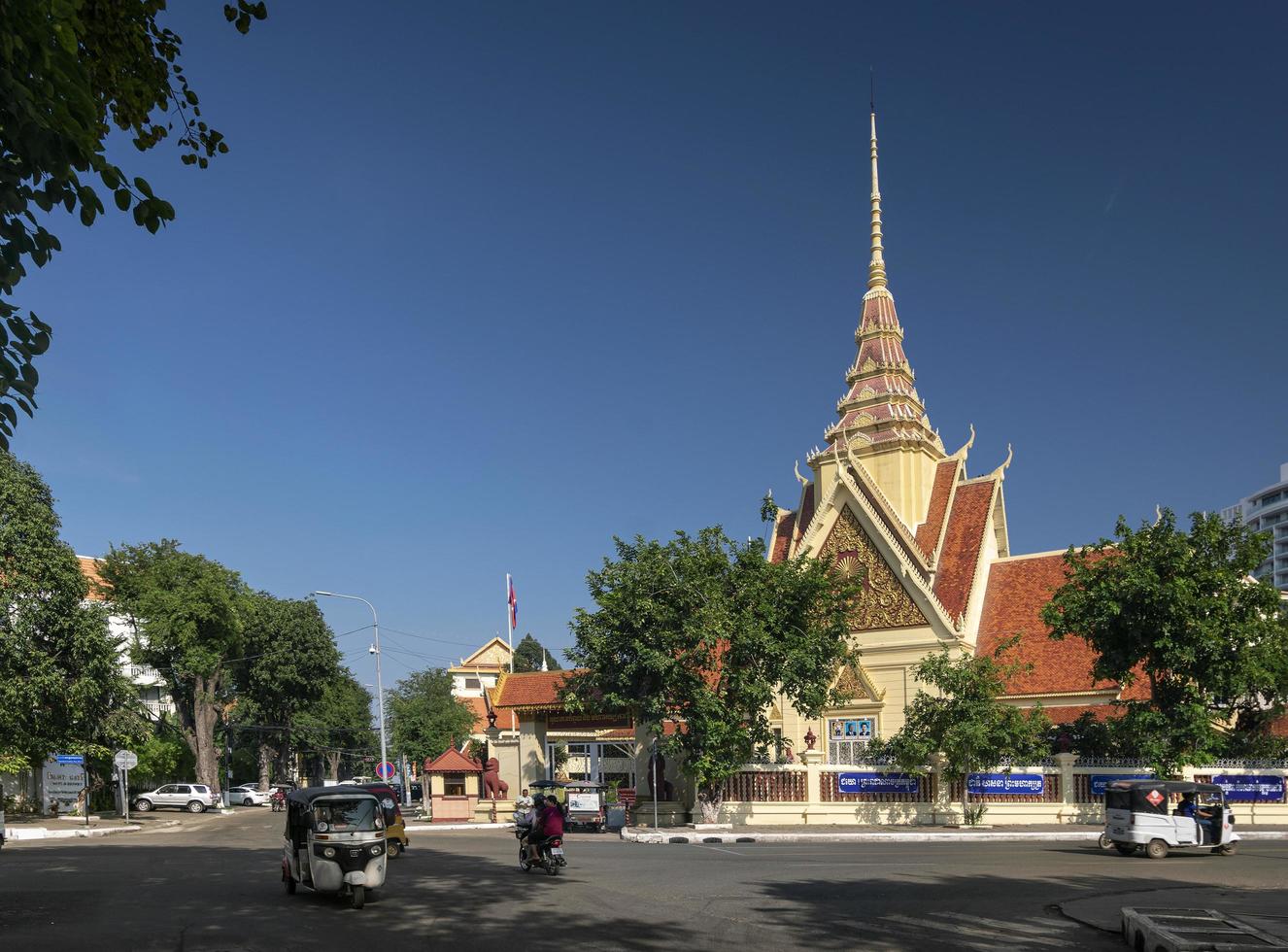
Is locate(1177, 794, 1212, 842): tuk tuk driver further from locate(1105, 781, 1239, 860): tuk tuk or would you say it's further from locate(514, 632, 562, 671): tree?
locate(514, 632, 562, 671): tree

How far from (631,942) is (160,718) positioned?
57307mm

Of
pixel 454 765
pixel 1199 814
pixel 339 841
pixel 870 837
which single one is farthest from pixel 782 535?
pixel 339 841

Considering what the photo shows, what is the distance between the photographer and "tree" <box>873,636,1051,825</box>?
2819cm

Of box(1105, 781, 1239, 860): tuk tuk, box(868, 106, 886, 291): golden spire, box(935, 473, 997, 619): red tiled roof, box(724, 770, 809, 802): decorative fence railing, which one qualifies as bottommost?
box(724, 770, 809, 802): decorative fence railing

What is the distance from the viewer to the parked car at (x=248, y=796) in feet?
194

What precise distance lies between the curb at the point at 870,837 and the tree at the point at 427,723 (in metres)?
40.2

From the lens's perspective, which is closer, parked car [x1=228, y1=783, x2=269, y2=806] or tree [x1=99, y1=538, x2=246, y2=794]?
tree [x1=99, y1=538, x2=246, y2=794]

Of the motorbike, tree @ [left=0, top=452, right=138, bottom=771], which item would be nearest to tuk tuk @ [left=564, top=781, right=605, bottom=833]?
the motorbike

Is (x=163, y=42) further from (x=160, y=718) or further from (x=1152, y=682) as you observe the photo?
(x=160, y=718)

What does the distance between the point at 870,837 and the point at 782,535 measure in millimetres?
21468

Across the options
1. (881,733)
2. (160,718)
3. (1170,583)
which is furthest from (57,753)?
(1170,583)

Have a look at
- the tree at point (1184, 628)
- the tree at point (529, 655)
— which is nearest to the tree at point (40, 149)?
the tree at point (1184, 628)

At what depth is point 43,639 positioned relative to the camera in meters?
38.8

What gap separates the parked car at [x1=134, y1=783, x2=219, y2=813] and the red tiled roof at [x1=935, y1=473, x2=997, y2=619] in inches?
1369
